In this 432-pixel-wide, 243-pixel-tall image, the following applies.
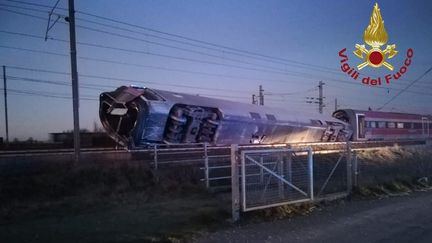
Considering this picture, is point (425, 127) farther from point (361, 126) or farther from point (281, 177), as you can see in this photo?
point (281, 177)

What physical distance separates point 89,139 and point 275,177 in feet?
116

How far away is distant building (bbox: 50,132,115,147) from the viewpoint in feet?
124

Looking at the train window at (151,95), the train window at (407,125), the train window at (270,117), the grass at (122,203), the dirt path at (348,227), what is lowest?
the dirt path at (348,227)

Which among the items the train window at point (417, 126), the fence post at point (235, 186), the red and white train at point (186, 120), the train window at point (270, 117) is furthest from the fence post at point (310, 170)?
the train window at point (417, 126)

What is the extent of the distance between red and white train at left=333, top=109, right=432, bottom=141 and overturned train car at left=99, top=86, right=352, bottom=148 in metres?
17.2

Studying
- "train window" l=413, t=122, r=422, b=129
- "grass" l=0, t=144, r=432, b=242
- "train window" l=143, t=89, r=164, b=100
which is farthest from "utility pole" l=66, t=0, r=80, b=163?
"train window" l=413, t=122, r=422, b=129

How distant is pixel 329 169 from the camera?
14.4 meters

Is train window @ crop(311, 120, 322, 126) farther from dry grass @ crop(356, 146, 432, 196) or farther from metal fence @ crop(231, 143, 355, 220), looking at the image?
metal fence @ crop(231, 143, 355, 220)

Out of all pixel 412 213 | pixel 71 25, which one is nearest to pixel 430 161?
pixel 412 213

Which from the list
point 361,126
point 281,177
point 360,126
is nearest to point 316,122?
point 360,126

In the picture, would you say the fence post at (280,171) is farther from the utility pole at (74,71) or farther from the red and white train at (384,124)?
the red and white train at (384,124)

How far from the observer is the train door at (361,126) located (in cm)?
4194

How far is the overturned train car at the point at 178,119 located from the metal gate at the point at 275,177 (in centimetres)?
857

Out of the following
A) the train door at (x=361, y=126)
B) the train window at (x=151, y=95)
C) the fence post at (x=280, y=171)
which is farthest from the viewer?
→ the train door at (x=361, y=126)
